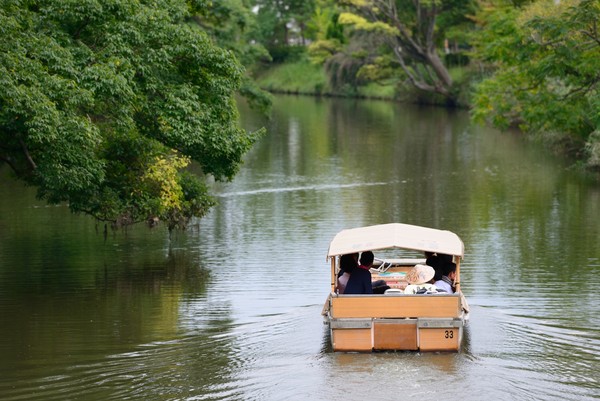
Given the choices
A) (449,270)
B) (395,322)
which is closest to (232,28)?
(449,270)

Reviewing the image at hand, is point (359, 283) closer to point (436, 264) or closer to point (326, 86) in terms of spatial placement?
point (436, 264)

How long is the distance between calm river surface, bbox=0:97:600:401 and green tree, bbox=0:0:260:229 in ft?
6.87

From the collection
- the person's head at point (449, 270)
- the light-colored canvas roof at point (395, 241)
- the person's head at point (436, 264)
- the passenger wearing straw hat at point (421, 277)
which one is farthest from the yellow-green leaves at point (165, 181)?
the person's head at point (449, 270)

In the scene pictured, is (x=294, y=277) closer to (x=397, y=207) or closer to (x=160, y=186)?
(x=160, y=186)

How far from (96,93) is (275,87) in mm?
87449

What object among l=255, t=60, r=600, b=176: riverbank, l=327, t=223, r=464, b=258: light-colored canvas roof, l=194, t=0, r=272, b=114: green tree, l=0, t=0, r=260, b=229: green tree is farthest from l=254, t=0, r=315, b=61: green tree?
l=327, t=223, r=464, b=258: light-colored canvas roof

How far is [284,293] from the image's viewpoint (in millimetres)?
21922

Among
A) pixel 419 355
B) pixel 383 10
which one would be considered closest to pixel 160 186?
pixel 419 355

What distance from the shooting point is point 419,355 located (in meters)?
16.2

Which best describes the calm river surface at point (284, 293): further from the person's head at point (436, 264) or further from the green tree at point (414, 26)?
the green tree at point (414, 26)

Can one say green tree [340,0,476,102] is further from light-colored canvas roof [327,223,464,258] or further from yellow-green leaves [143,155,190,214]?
light-colored canvas roof [327,223,464,258]

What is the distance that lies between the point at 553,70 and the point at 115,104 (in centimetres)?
1942

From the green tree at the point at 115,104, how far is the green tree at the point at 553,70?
13.9 metres

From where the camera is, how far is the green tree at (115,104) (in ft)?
66.9
